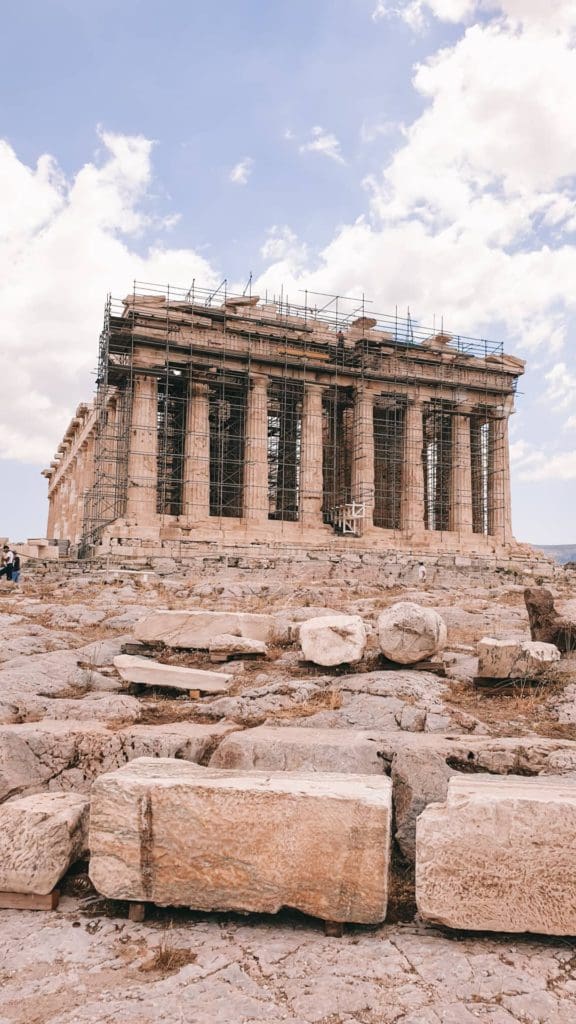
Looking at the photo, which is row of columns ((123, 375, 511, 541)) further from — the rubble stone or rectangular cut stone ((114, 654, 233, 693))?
rectangular cut stone ((114, 654, 233, 693))

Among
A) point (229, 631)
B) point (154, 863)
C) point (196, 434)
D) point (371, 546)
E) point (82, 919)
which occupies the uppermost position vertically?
point (196, 434)

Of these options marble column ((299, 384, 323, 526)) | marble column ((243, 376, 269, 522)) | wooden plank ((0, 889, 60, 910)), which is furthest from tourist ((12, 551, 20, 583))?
wooden plank ((0, 889, 60, 910))

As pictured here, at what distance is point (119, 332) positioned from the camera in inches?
1050

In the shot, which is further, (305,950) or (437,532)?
(437,532)

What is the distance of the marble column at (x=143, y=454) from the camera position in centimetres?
2636

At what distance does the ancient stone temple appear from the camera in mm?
27000

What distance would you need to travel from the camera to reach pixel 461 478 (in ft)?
106

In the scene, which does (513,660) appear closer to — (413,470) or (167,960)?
(167,960)

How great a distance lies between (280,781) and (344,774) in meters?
0.41

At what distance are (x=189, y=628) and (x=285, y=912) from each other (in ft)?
14.2

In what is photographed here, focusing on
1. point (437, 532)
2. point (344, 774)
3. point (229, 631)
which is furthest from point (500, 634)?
point (437, 532)

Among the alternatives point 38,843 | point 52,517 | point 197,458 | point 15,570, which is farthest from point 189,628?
point 52,517

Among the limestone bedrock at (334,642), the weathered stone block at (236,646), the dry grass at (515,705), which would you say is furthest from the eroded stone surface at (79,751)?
the weathered stone block at (236,646)

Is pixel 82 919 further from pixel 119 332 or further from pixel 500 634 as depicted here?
pixel 119 332
